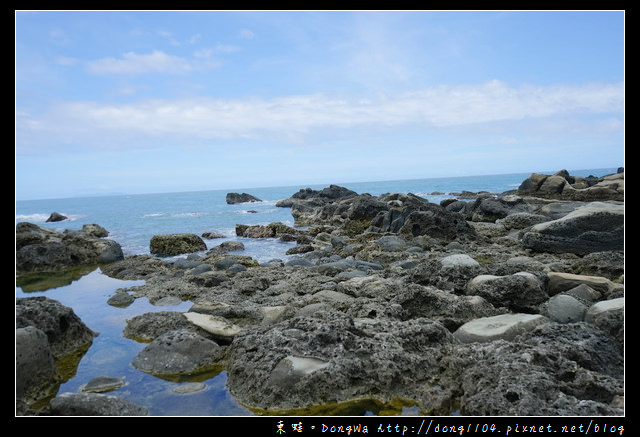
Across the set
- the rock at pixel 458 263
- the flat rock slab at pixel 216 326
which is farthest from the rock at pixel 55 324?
the rock at pixel 458 263

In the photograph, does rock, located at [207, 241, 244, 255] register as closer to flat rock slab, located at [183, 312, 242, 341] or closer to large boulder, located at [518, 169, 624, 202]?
flat rock slab, located at [183, 312, 242, 341]

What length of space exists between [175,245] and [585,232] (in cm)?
1282

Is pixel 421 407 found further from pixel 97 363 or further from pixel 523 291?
pixel 97 363

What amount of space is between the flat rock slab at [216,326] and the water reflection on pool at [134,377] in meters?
0.69

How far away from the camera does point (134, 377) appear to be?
14.5 feet

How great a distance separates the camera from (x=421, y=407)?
3594mm

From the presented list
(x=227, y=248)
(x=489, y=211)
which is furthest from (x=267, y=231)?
(x=489, y=211)

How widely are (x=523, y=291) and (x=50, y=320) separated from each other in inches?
241

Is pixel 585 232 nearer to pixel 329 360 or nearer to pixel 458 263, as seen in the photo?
pixel 458 263

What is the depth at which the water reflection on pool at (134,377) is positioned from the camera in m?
3.81

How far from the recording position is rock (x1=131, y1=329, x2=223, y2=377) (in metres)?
4.51

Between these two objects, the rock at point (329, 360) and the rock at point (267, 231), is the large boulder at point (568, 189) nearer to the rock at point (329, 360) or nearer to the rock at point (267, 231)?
the rock at point (267, 231)

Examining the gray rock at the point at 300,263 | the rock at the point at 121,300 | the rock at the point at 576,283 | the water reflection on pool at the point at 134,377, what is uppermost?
the rock at the point at 576,283

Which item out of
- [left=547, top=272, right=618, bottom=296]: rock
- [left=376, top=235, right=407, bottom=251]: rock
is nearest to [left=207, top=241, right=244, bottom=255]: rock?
[left=376, top=235, right=407, bottom=251]: rock
